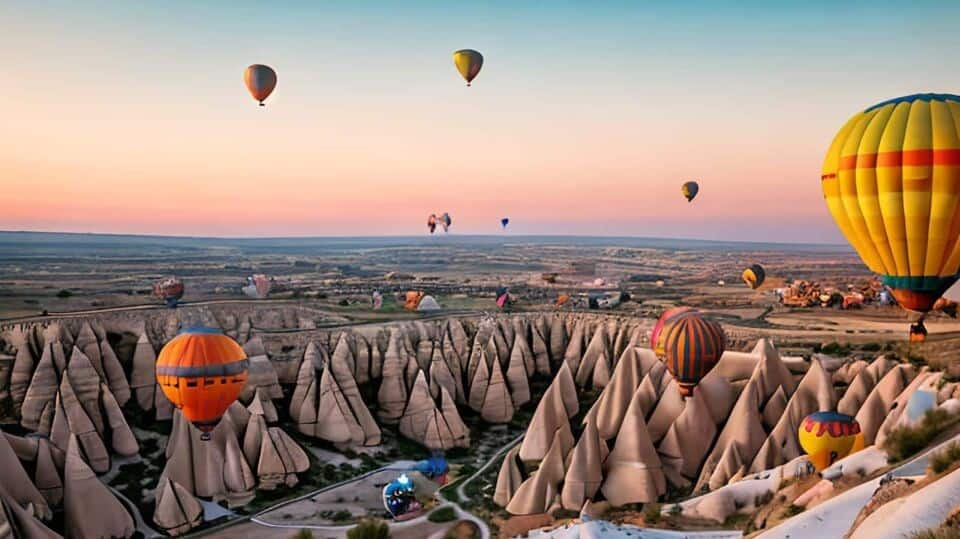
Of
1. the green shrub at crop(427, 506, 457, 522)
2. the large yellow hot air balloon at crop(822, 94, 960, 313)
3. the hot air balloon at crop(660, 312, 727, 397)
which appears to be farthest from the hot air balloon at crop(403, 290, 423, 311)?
the large yellow hot air balloon at crop(822, 94, 960, 313)

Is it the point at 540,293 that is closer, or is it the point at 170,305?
the point at 170,305

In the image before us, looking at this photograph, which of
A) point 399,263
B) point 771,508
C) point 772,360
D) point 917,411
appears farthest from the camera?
point 399,263

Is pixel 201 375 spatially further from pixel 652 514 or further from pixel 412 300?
pixel 412 300

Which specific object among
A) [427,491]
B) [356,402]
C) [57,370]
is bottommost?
[427,491]

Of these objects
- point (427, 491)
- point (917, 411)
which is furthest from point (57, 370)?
point (917, 411)

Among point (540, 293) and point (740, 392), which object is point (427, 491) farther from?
point (540, 293)

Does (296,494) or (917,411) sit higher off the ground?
(917,411)
